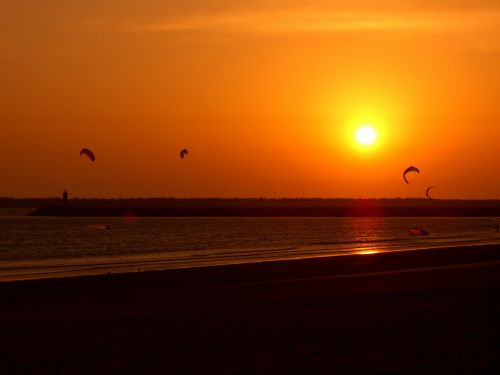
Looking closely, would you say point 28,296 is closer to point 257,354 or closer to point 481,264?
point 257,354

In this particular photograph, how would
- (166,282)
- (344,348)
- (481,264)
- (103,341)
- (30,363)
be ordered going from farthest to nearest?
(481,264)
(166,282)
(103,341)
(344,348)
(30,363)

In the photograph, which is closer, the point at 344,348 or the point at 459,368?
the point at 459,368

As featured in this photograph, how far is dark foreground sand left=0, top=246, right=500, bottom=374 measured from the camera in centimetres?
1059

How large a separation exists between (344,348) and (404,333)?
58.4 inches

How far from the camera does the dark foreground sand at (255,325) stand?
10.6 m

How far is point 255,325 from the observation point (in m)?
13.6

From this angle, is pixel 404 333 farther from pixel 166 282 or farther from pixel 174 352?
pixel 166 282

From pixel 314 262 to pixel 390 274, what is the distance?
674 cm

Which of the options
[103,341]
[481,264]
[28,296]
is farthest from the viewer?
[481,264]

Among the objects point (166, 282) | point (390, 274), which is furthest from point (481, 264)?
point (166, 282)

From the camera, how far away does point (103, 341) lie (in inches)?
482

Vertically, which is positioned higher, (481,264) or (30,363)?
(481,264)

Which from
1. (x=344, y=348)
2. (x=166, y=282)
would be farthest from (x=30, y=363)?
(x=166, y=282)

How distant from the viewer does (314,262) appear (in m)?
30.4
